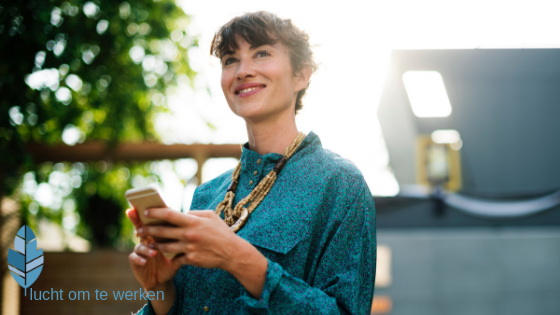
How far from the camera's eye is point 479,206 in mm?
4484

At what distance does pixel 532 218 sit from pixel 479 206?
535mm

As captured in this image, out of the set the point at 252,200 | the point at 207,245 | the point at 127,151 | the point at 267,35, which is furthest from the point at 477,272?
the point at 207,245

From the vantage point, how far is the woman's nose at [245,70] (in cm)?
119

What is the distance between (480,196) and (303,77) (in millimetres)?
3810

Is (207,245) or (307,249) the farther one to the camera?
(307,249)

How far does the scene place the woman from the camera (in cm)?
90

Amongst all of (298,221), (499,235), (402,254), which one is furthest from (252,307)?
(499,235)

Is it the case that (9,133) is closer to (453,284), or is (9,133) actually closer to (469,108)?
(453,284)

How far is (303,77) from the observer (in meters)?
1.32

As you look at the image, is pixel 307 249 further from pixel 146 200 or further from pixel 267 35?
pixel 267 35

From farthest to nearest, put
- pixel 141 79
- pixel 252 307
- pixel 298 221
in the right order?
pixel 141 79, pixel 298 221, pixel 252 307

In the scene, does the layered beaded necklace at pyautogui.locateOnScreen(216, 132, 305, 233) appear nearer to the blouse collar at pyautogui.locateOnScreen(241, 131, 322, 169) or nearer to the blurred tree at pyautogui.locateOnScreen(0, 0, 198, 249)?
the blouse collar at pyautogui.locateOnScreen(241, 131, 322, 169)

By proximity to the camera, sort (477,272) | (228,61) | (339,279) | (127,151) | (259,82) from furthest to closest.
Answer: (127,151)
(477,272)
(228,61)
(259,82)
(339,279)

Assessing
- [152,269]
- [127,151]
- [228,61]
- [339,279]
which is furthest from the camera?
[127,151]
